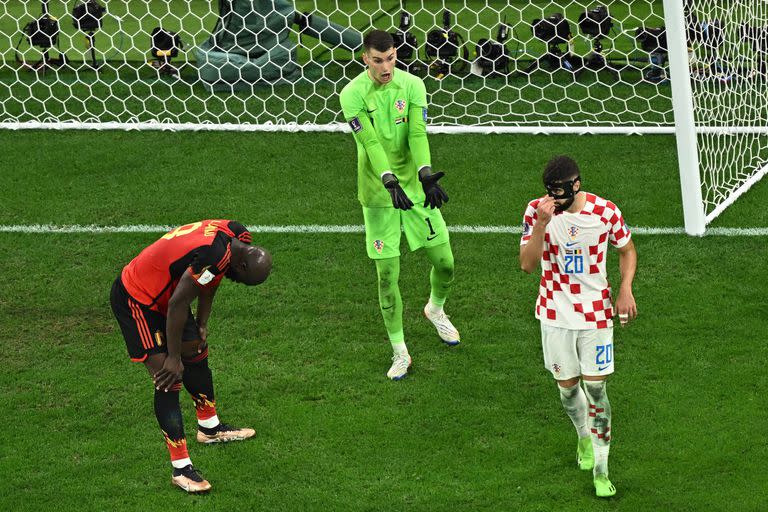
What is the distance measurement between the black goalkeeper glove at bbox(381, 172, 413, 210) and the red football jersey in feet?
3.98

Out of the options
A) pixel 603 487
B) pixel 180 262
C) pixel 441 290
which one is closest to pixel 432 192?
pixel 441 290

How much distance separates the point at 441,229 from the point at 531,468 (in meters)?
1.89

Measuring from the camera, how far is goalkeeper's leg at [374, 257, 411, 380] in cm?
768

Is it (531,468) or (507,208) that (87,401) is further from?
(507,208)

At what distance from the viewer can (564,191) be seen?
560cm

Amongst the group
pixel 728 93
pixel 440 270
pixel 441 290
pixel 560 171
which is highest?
pixel 560 171

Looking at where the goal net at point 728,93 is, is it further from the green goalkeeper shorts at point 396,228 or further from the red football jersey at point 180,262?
the red football jersey at point 180,262

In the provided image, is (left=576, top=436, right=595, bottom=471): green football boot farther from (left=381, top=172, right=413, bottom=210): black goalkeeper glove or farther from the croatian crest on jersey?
the croatian crest on jersey

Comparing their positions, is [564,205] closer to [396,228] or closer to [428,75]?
[396,228]

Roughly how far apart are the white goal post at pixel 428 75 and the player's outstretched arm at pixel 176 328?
646 cm

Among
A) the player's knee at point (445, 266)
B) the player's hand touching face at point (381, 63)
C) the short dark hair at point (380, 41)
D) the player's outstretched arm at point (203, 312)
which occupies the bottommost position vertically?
the player's knee at point (445, 266)

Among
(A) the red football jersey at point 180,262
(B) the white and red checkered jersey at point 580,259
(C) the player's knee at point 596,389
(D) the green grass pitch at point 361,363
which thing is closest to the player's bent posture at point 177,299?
(A) the red football jersey at point 180,262

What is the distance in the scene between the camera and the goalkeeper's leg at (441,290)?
784cm

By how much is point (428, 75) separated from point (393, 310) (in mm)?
6601
